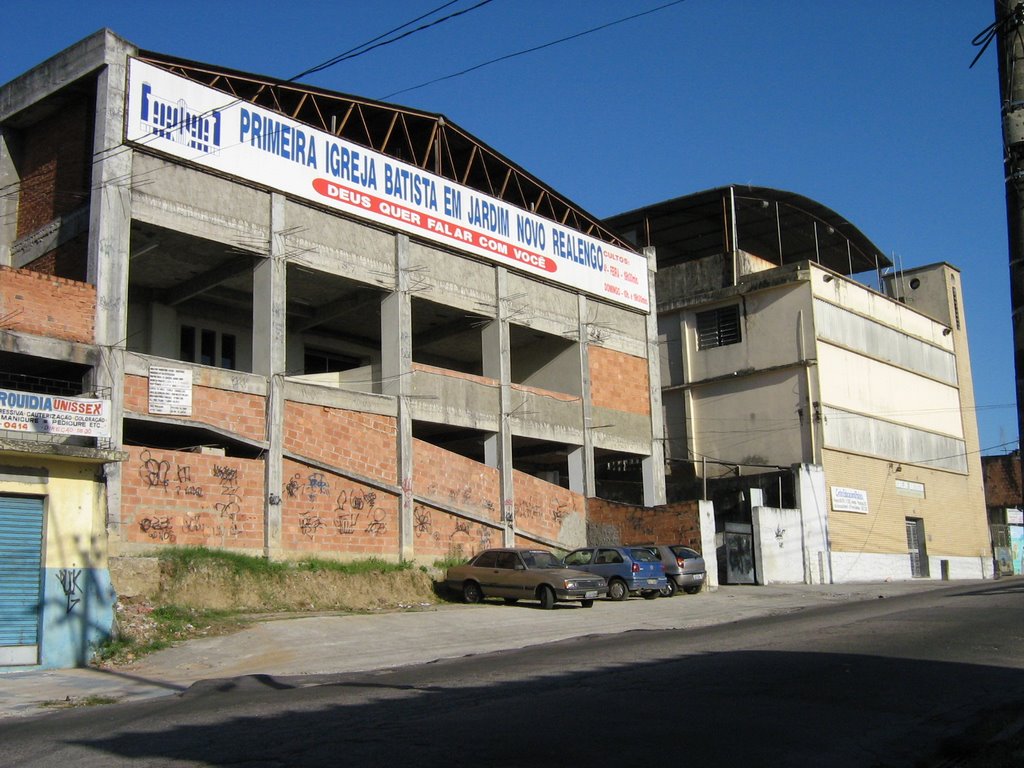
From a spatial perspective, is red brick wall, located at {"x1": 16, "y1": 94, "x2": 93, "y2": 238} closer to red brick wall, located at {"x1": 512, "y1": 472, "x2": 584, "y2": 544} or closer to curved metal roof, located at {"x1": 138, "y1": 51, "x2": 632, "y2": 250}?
curved metal roof, located at {"x1": 138, "y1": 51, "x2": 632, "y2": 250}

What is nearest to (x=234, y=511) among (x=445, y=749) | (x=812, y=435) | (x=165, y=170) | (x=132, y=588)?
(x=132, y=588)

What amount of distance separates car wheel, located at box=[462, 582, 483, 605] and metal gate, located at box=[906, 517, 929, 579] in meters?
26.1

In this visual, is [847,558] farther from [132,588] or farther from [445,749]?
[445,749]

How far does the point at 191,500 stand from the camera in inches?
922

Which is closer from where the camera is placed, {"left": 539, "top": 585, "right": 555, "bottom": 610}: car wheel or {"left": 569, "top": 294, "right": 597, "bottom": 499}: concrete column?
{"left": 539, "top": 585, "right": 555, "bottom": 610}: car wheel

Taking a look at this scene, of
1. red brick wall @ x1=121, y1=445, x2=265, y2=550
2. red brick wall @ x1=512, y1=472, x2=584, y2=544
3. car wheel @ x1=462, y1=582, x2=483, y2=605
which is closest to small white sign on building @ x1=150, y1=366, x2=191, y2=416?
red brick wall @ x1=121, y1=445, x2=265, y2=550

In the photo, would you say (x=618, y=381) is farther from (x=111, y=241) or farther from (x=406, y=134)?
(x=111, y=241)

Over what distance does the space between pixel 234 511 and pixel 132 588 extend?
3662 mm

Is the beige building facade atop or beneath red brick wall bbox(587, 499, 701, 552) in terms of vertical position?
atop

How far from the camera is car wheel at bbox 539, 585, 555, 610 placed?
24797 mm

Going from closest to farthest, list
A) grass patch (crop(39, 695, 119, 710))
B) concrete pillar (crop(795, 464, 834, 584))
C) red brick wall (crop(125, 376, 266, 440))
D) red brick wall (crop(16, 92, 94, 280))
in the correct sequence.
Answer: grass patch (crop(39, 695, 119, 710))
red brick wall (crop(125, 376, 266, 440))
red brick wall (crop(16, 92, 94, 280))
concrete pillar (crop(795, 464, 834, 584))

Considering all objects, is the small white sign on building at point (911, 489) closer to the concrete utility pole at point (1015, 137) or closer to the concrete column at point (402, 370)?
the concrete column at point (402, 370)

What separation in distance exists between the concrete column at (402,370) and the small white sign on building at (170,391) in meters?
6.79

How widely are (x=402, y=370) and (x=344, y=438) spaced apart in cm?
305
